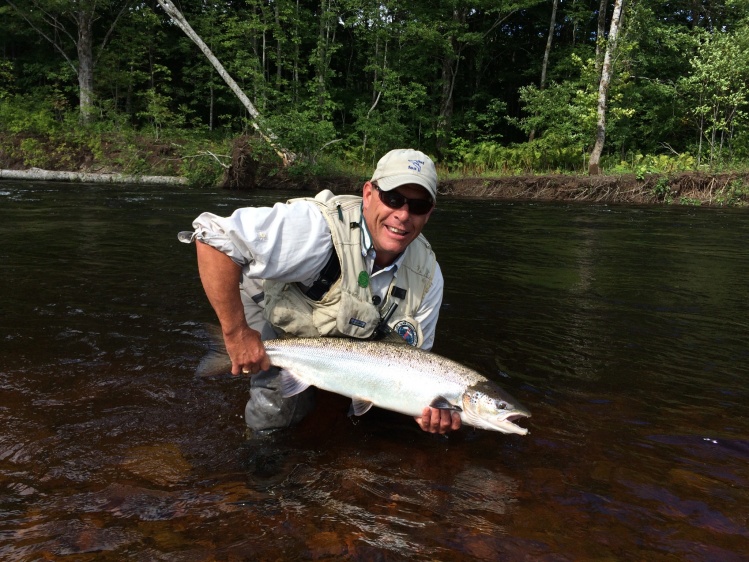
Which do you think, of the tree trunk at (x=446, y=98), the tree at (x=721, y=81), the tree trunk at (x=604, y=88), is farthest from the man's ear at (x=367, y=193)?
the tree trunk at (x=446, y=98)

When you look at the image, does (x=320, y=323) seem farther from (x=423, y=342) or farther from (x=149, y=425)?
(x=149, y=425)

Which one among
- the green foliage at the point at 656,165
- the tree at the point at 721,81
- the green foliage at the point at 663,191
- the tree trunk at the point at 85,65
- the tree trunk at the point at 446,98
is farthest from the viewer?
the tree trunk at the point at 446,98

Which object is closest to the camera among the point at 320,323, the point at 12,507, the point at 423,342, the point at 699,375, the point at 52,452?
the point at 12,507

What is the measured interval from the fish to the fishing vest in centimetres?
17

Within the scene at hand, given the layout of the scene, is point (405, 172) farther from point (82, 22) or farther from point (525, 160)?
point (82, 22)

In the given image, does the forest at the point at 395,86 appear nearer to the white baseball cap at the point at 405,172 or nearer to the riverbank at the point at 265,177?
the riverbank at the point at 265,177

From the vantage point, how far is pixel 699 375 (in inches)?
179

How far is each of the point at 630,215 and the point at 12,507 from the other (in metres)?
15.6

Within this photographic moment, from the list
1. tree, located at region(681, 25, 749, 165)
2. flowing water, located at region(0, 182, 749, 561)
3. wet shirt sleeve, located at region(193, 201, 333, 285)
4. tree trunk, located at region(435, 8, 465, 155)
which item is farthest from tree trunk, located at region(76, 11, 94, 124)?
wet shirt sleeve, located at region(193, 201, 333, 285)

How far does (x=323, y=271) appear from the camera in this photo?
10.8 ft

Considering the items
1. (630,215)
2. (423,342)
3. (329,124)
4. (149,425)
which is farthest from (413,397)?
(329,124)

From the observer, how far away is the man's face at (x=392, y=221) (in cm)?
316

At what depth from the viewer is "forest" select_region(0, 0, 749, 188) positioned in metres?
22.4

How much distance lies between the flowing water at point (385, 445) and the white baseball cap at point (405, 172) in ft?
5.06
